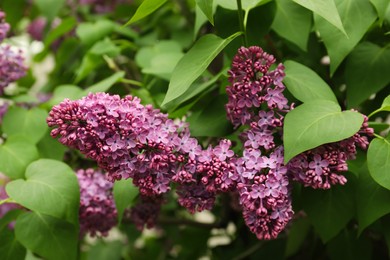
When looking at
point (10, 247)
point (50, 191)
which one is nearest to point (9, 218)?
point (10, 247)

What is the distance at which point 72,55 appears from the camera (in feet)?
6.50

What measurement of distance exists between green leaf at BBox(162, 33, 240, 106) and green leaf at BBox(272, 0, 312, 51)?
0.75ft

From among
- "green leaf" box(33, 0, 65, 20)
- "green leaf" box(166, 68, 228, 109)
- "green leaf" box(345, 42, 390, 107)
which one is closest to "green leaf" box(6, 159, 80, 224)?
"green leaf" box(166, 68, 228, 109)

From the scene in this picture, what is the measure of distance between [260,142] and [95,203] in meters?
0.45

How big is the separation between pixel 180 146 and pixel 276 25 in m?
0.38

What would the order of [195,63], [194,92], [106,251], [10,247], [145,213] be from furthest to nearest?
[106,251]
[145,213]
[10,247]
[194,92]
[195,63]

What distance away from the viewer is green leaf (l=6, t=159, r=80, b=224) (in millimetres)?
1149

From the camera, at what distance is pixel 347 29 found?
3.70 ft

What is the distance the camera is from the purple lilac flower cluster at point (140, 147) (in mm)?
976

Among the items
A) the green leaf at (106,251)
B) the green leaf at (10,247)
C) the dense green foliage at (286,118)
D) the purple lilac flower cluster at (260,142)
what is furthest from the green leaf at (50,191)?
the green leaf at (106,251)

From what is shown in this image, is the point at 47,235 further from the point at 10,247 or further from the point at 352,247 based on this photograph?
the point at 352,247

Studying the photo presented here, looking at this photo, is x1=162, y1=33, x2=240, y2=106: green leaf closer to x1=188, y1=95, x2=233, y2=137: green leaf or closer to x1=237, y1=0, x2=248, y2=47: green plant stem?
x1=237, y1=0, x2=248, y2=47: green plant stem

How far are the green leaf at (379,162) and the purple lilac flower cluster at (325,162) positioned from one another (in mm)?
20

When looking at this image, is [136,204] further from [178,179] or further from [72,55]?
[72,55]
